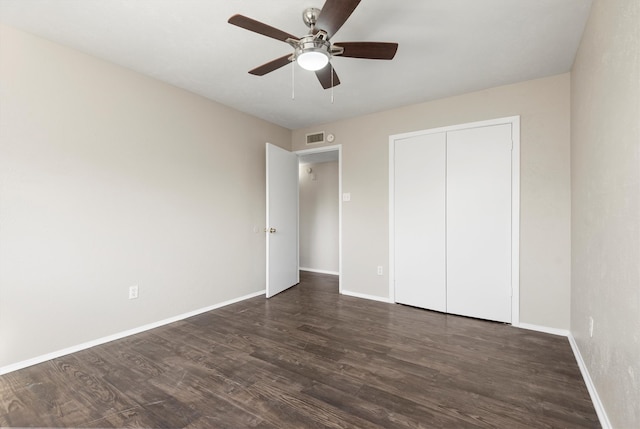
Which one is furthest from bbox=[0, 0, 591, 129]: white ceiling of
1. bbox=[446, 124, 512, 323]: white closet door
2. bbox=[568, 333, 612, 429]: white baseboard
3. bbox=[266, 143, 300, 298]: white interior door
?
bbox=[568, 333, 612, 429]: white baseboard

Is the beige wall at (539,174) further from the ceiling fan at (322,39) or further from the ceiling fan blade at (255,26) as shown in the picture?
the ceiling fan blade at (255,26)

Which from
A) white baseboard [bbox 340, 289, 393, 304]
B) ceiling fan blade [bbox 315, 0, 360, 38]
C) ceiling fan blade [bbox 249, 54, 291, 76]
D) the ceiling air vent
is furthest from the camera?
the ceiling air vent

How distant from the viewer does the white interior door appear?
3756 mm

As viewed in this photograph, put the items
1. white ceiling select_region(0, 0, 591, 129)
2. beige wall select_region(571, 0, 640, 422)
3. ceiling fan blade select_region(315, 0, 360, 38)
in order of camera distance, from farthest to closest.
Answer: white ceiling select_region(0, 0, 591, 129) < ceiling fan blade select_region(315, 0, 360, 38) < beige wall select_region(571, 0, 640, 422)

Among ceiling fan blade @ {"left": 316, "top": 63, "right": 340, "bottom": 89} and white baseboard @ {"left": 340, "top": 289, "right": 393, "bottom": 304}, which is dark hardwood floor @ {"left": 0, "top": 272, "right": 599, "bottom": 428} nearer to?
white baseboard @ {"left": 340, "top": 289, "right": 393, "bottom": 304}

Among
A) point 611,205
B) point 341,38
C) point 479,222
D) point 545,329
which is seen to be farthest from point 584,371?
point 341,38

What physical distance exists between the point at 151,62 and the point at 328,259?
4.22m

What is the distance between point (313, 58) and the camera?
1.75 metres

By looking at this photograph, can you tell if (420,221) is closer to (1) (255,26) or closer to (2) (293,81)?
(2) (293,81)

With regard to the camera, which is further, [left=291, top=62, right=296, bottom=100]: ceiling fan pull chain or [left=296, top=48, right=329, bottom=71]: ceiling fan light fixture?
[left=291, top=62, right=296, bottom=100]: ceiling fan pull chain

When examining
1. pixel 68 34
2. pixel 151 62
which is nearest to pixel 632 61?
pixel 151 62

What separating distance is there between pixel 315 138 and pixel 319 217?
1.94m

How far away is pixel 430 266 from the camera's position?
335 centimetres

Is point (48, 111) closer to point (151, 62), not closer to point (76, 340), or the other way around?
point (151, 62)
